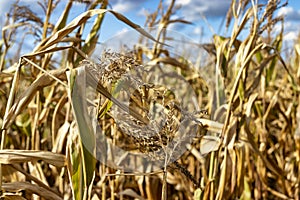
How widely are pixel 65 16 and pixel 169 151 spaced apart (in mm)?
664

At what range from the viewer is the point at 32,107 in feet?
5.04

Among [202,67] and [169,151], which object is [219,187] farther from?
[202,67]

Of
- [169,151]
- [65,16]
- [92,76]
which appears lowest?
[169,151]

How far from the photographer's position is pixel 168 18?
184 cm

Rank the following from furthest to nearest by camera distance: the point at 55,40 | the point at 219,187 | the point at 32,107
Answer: the point at 32,107
the point at 219,187
the point at 55,40

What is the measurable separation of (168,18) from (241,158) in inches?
31.0

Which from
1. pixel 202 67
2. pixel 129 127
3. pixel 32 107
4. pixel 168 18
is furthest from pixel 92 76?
pixel 202 67

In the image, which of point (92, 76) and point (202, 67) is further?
point (202, 67)

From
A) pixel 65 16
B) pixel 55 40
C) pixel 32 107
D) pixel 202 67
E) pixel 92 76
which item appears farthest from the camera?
pixel 202 67

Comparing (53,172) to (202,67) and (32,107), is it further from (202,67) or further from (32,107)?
(202,67)

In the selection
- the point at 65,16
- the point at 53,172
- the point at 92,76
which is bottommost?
the point at 53,172

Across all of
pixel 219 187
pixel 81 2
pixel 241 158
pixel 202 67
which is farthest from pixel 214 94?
pixel 202 67

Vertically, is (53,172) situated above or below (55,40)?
below

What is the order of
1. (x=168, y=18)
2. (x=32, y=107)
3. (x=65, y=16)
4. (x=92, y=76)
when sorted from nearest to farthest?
(x=92, y=76)
(x=65, y=16)
(x=32, y=107)
(x=168, y=18)
